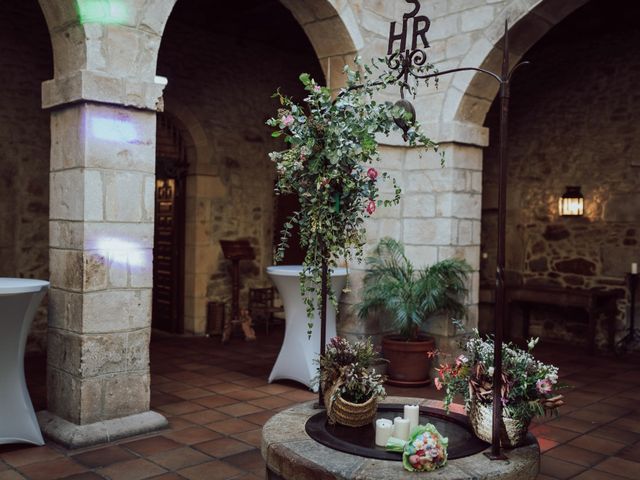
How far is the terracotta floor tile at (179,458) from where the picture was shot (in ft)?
10.8

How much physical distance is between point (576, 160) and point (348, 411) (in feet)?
17.9

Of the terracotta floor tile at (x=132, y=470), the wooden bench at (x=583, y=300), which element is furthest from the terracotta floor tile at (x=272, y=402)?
the wooden bench at (x=583, y=300)

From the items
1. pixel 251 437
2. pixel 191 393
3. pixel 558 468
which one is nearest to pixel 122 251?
pixel 251 437

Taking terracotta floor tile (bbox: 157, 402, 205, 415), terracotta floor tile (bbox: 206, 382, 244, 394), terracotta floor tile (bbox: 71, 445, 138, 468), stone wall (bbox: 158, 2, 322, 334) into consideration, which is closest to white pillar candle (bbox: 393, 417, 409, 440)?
terracotta floor tile (bbox: 71, 445, 138, 468)

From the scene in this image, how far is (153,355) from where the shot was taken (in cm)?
609

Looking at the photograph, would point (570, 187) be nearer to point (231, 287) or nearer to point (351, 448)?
point (231, 287)

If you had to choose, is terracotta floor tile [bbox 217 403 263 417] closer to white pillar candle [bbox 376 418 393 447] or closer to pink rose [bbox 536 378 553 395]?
white pillar candle [bbox 376 418 393 447]

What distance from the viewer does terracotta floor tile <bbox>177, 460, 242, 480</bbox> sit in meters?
3.14

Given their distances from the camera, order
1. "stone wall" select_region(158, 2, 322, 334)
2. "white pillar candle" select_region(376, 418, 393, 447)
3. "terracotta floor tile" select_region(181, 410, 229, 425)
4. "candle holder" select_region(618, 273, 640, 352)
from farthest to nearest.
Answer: "stone wall" select_region(158, 2, 322, 334)
"candle holder" select_region(618, 273, 640, 352)
"terracotta floor tile" select_region(181, 410, 229, 425)
"white pillar candle" select_region(376, 418, 393, 447)

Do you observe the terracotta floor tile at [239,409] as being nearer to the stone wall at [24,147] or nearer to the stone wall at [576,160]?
the stone wall at [24,147]

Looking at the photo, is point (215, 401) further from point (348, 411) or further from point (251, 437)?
point (348, 411)

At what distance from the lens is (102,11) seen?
361cm

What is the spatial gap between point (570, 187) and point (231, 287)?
4004mm

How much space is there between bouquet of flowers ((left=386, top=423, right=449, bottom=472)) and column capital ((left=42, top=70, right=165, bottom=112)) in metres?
2.51
